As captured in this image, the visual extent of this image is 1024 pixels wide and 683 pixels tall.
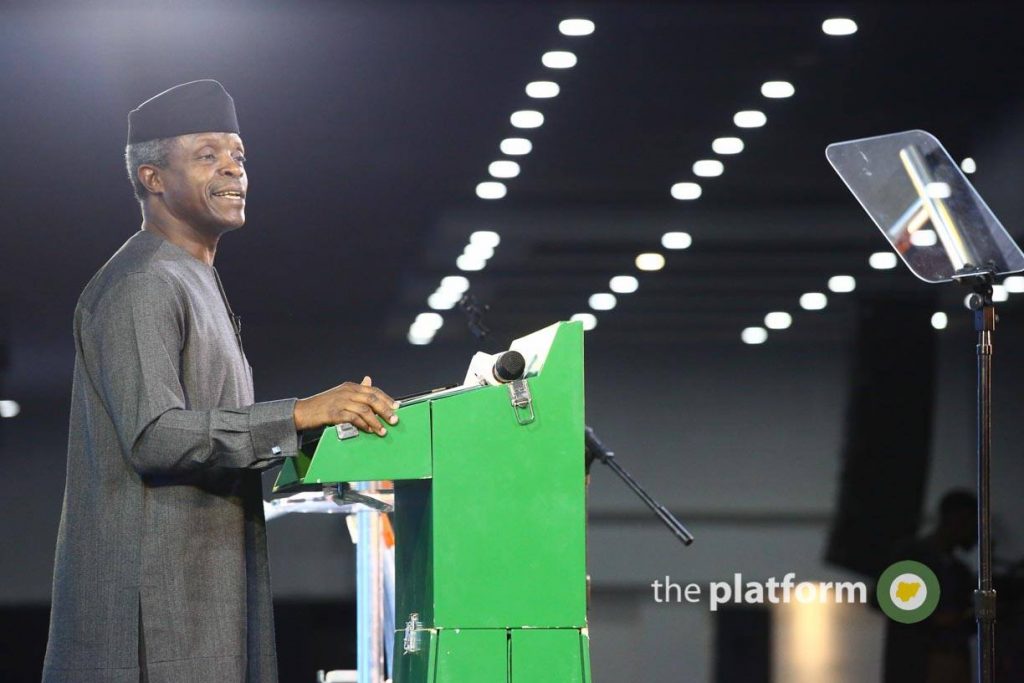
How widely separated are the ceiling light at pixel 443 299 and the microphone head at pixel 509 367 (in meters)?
2.68

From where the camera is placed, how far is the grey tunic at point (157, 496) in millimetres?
2170

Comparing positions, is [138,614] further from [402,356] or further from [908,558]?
[908,558]

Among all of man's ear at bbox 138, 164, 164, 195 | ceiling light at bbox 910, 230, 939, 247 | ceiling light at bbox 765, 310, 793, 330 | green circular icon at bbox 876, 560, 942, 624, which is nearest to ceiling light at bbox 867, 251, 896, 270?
ceiling light at bbox 765, 310, 793, 330

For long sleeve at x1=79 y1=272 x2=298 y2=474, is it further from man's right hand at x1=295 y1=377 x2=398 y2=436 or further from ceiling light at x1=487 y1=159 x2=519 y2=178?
ceiling light at x1=487 y1=159 x2=519 y2=178

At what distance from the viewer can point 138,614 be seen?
2.24 m

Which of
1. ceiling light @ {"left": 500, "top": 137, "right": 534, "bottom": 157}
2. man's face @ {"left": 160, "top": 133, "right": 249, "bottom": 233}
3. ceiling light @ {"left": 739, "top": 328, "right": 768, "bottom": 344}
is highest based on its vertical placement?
ceiling light @ {"left": 500, "top": 137, "right": 534, "bottom": 157}

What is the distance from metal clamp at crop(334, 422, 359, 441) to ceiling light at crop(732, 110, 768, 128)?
3035mm

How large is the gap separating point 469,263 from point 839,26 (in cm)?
Result: 149

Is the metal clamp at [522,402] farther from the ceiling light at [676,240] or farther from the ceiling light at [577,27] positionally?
the ceiling light at [577,27]

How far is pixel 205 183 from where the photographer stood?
2.60 m

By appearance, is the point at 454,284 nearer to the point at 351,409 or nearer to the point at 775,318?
the point at 775,318

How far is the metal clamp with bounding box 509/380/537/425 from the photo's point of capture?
1.97 metres

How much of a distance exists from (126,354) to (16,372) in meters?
2.60

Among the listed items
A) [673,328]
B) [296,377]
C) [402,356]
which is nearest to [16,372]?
[296,377]
